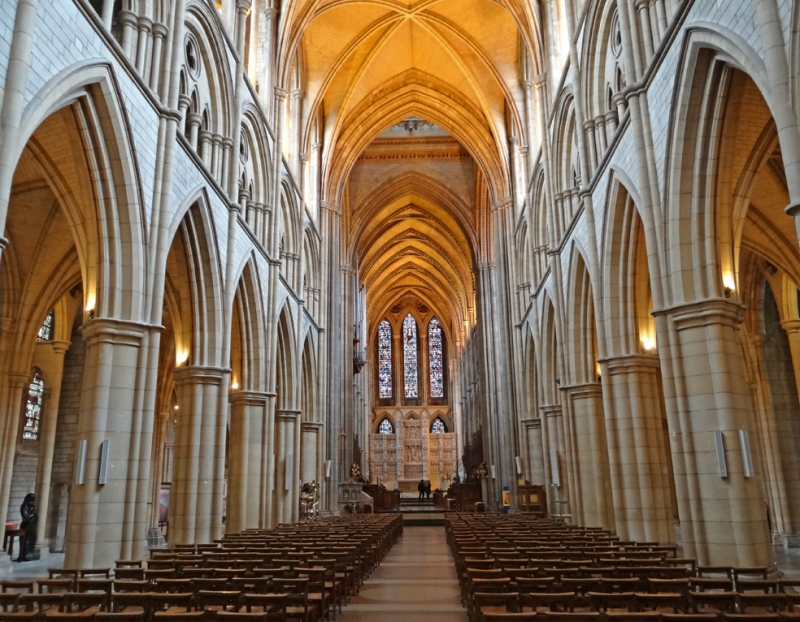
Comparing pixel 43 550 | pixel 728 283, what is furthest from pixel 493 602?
pixel 43 550

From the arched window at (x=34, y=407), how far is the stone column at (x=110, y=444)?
43.2 feet

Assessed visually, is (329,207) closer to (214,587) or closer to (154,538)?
(154,538)

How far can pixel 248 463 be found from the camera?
1914 centimetres

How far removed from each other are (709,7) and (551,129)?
39.0 ft

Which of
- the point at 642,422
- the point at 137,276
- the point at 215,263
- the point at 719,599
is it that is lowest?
the point at 719,599

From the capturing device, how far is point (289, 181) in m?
24.8

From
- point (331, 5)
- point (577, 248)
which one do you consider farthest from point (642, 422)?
point (331, 5)

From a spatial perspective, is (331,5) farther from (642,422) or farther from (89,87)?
(642,422)

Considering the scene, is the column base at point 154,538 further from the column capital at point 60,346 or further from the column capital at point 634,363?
the column capital at point 634,363

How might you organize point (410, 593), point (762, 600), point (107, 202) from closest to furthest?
point (762, 600) → point (410, 593) → point (107, 202)

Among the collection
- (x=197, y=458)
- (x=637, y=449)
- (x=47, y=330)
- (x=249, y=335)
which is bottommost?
(x=637, y=449)

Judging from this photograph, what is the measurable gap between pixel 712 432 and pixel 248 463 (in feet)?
43.4

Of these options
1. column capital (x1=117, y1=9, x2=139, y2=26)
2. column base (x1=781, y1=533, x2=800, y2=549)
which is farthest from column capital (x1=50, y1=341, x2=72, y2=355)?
column base (x1=781, y1=533, x2=800, y2=549)

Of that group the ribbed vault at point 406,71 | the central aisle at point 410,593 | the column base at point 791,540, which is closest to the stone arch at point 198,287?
the central aisle at point 410,593
